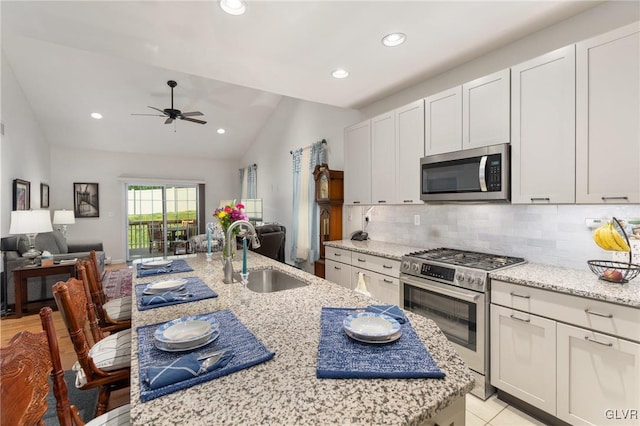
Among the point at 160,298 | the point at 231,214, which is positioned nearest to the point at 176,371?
the point at 160,298

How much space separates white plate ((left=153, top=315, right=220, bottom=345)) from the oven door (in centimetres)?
174

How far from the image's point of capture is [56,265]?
388 cm

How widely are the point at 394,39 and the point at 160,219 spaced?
24.8ft

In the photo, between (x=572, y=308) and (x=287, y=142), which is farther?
(x=287, y=142)

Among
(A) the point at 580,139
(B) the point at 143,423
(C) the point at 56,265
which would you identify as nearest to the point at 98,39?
(B) the point at 143,423

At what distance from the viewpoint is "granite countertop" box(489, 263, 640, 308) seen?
1.51 meters

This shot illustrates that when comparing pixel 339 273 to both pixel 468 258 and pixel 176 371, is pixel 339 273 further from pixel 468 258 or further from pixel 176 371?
pixel 176 371

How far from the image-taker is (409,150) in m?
2.93

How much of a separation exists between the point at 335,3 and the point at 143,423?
225 centimetres

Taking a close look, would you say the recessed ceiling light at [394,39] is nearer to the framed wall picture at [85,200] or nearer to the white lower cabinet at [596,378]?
the white lower cabinet at [596,378]

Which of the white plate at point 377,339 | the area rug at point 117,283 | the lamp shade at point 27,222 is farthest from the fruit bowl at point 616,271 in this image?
the lamp shade at point 27,222

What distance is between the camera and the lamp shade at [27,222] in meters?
3.55

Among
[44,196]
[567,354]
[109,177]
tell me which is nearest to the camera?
[567,354]

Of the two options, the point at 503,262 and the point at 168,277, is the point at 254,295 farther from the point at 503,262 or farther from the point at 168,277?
the point at 503,262
